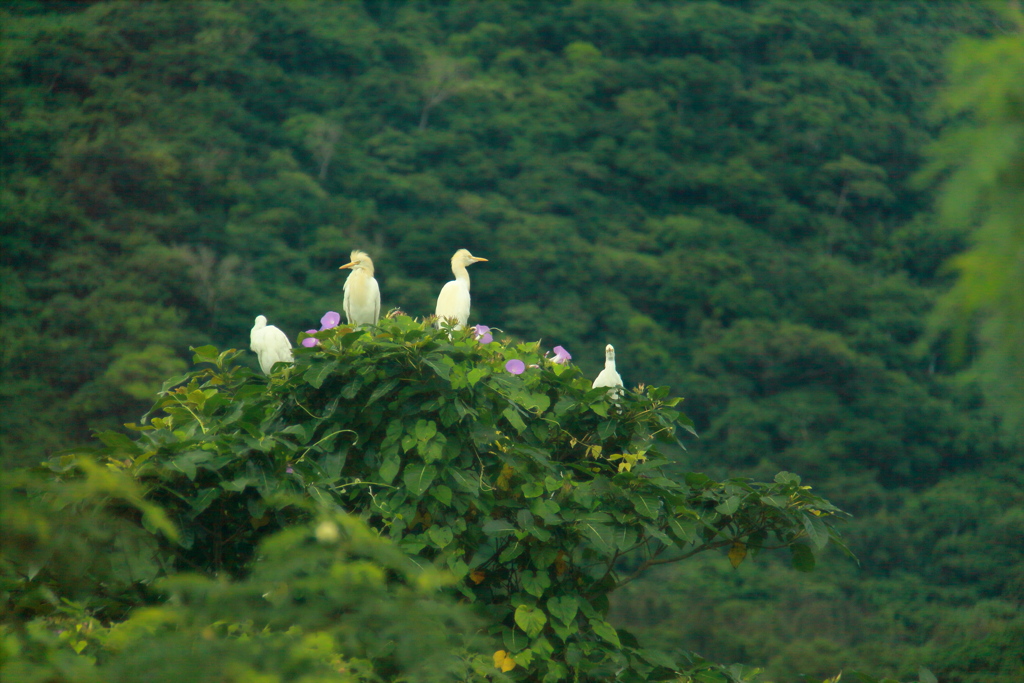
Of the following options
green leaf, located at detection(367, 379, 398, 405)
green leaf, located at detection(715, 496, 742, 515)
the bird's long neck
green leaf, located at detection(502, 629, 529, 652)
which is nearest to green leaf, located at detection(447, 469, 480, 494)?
green leaf, located at detection(367, 379, 398, 405)

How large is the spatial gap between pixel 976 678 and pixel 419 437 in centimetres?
673

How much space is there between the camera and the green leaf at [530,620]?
2887mm

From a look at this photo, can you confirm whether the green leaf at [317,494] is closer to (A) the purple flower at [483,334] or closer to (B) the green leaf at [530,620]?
(B) the green leaf at [530,620]

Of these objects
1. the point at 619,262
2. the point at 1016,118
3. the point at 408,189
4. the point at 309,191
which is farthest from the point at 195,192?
the point at 1016,118

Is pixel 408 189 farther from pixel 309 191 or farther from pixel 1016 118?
pixel 1016 118

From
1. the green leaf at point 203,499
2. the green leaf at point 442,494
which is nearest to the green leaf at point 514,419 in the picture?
the green leaf at point 442,494

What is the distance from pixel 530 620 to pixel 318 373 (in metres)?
1.01

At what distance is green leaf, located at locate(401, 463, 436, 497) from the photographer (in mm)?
2781

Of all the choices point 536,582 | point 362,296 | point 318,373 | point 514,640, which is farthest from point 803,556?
point 362,296

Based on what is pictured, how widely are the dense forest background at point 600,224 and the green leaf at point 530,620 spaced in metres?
10.6

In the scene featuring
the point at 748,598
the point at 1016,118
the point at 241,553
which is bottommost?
the point at 748,598

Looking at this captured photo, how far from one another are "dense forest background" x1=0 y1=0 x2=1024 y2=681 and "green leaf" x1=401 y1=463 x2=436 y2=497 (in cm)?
1094

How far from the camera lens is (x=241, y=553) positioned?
2738 mm

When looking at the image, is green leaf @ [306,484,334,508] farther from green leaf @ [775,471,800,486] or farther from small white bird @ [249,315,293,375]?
small white bird @ [249,315,293,375]
